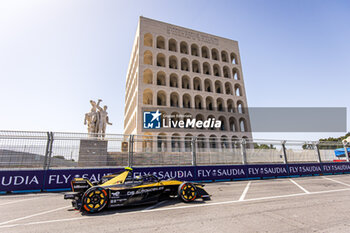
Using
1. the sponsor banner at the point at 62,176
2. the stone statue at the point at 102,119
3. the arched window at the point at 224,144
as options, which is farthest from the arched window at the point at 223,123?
the sponsor banner at the point at 62,176

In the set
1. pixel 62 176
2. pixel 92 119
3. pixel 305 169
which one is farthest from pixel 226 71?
pixel 62 176

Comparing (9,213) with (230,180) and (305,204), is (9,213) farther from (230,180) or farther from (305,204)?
(230,180)

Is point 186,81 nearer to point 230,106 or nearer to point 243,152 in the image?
point 230,106

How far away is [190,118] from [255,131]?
15601mm

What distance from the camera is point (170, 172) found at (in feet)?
33.6

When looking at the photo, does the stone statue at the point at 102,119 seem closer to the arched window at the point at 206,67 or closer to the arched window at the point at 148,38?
the arched window at the point at 148,38

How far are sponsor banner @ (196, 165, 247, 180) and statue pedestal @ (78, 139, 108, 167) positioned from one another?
5755 mm

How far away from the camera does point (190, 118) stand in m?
33.8

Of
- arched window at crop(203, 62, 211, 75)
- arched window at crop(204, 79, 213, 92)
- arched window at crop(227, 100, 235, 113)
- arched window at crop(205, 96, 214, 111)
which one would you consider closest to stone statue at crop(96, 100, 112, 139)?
arched window at crop(205, 96, 214, 111)

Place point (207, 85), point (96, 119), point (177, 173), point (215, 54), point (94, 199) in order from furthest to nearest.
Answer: point (215, 54) → point (207, 85) → point (96, 119) → point (177, 173) → point (94, 199)

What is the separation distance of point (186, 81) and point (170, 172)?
3189cm

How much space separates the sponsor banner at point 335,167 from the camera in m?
14.5

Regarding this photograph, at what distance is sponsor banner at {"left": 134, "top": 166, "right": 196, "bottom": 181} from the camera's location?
383 inches

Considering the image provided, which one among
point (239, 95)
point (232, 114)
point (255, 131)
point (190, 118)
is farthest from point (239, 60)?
point (190, 118)
